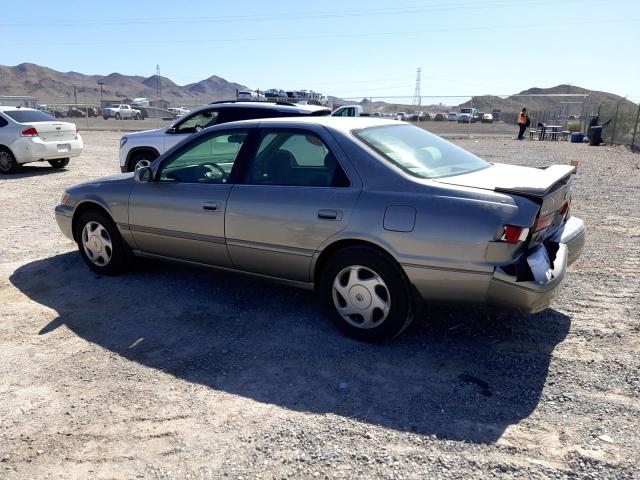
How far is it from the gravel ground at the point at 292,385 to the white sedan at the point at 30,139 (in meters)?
8.39

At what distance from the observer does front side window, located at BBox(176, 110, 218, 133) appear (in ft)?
31.2

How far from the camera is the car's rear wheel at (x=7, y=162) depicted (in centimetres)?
1278

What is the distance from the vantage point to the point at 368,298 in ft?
13.0

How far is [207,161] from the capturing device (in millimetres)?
4906

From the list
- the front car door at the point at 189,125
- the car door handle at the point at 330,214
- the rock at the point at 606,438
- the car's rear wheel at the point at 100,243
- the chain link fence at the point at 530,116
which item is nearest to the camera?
the rock at the point at 606,438

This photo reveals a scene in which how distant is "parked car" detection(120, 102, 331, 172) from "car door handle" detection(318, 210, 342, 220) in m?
4.56

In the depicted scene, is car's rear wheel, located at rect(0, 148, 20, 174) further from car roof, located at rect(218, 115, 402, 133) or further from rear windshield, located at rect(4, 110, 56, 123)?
car roof, located at rect(218, 115, 402, 133)

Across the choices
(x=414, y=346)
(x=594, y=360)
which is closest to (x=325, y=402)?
(x=414, y=346)

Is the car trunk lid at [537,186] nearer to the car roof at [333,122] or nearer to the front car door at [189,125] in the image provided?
the car roof at [333,122]

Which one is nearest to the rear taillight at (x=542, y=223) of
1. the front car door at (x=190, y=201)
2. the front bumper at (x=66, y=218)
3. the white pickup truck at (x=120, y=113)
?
the front car door at (x=190, y=201)

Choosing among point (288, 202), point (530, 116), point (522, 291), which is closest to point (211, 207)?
point (288, 202)

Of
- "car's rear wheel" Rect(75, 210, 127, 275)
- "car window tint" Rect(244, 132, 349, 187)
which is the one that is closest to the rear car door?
"car window tint" Rect(244, 132, 349, 187)

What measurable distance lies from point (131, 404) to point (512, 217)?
2682 mm

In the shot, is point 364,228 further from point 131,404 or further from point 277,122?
point 131,404
